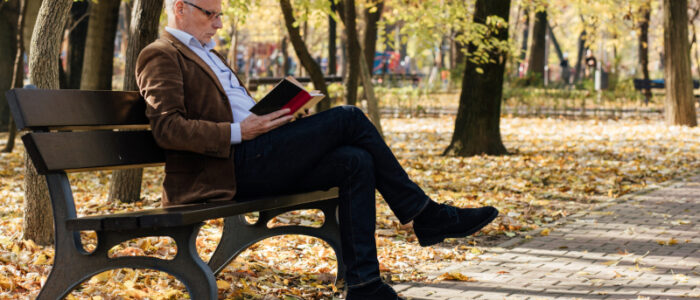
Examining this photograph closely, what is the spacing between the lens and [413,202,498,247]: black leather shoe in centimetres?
376

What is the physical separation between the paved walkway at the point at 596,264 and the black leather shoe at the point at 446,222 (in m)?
0.42


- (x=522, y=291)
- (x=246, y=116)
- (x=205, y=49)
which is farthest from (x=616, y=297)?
(x=205, y=49)

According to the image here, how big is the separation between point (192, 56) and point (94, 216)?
2.92ft

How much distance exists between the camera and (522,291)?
418 cm

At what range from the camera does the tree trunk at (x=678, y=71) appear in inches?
631

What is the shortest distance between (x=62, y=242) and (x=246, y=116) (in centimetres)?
105

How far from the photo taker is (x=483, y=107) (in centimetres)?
1119

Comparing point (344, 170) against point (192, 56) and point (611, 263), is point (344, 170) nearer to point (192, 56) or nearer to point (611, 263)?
point (192, 56)

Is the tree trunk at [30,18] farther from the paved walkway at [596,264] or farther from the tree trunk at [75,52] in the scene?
the paved walkway at [596,264]

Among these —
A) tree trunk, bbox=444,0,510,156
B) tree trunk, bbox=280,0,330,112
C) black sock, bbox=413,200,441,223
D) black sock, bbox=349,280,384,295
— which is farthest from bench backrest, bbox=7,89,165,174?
tree trunk, bbox=444,0,510,156

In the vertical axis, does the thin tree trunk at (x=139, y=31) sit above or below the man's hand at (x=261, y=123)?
above

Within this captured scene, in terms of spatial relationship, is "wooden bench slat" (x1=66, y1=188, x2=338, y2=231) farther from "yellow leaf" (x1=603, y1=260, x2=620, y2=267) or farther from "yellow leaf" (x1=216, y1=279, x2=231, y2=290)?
"yellow leaf" (x1=603, y1=260, x2=620, y2=267)

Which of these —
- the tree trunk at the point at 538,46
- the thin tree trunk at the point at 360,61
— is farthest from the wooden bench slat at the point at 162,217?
the tree trunk at the point at 538,46

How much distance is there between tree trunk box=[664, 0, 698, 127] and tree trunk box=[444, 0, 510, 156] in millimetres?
6240
